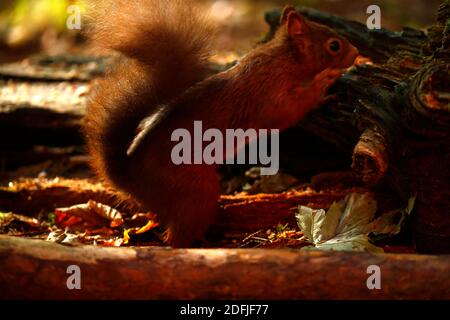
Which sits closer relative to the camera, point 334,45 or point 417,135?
point 417,135

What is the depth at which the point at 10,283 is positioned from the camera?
2.19 m

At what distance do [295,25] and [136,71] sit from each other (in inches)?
35.2

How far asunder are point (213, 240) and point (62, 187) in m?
1.15

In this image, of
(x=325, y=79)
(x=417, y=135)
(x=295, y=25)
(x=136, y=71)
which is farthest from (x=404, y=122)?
(x=136, y=71)

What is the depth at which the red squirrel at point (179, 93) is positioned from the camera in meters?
3.03

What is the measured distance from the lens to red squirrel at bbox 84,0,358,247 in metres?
3.03

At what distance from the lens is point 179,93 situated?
3262 millimetres

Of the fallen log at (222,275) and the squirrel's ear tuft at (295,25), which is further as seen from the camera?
the squirrel's ear tuft at (295,25)

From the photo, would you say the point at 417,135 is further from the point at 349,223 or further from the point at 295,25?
the point at 295,25

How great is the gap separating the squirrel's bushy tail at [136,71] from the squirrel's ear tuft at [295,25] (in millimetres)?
480

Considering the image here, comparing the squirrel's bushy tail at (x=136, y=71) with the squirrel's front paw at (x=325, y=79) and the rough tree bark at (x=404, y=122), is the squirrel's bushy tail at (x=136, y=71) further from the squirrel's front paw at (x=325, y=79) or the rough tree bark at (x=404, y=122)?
the rough tree bark at (x=404, y=122)

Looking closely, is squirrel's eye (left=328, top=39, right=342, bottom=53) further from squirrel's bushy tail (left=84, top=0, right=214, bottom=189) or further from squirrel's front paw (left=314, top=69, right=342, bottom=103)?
squirrel's bushy tail (left=84, top=0, right=214, bottom=189)

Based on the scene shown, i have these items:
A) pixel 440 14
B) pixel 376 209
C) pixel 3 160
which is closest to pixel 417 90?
pixel 440 14

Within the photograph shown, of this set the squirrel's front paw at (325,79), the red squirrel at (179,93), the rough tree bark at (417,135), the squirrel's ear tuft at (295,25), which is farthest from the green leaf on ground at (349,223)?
the squirrel's ear tuft at (295,25)
